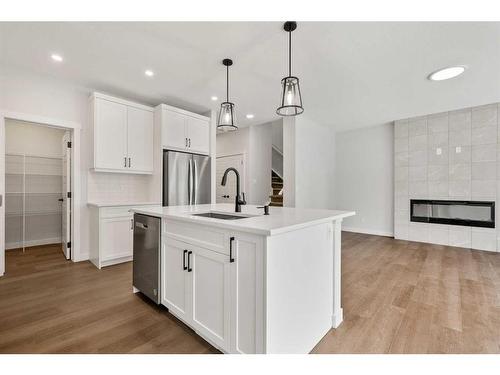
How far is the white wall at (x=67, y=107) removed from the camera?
292 cm

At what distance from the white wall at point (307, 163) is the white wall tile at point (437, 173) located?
1.97 metres

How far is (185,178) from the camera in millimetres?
3883

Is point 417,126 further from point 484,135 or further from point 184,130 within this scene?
point 184,130

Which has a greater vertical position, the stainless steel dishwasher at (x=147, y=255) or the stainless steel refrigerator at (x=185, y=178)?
the stainless steel refrigerator at (x=185, y=178)

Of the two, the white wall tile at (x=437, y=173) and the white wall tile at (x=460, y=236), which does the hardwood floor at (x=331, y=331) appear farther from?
the white wall tile at (x=437, y=173)

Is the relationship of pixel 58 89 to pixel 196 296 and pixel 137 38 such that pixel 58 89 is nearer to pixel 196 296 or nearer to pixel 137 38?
pixel 137 38

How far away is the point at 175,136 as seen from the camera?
3.83 metres

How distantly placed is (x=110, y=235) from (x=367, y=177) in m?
5.38

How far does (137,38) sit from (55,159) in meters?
3.55

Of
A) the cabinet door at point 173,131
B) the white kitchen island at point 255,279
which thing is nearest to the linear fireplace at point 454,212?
the white kitchen island at point 255,279

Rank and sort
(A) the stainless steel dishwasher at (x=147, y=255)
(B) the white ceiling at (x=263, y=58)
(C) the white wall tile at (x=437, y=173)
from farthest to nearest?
(C) the white wall tile at (x=437, y=173) < (B) the white ceiling at (x=263, y=58) < (A) the stainless steel dishwasher at (x=147, y=255)

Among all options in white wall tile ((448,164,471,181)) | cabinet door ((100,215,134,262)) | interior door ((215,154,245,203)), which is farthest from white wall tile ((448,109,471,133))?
cabinet door ((100,215,134,262))

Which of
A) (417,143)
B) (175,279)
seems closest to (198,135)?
(175,279)
